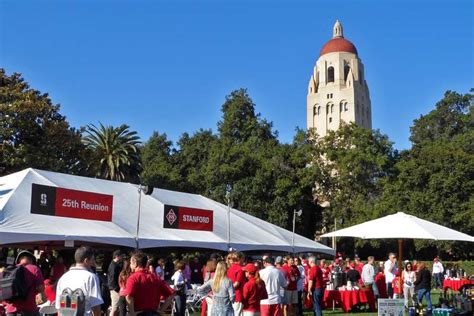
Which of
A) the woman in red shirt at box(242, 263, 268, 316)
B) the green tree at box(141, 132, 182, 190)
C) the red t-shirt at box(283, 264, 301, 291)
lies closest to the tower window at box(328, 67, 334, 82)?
the green tree at box(141, 132, 182, 190)

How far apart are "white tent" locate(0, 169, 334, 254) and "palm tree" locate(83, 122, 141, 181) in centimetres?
2414

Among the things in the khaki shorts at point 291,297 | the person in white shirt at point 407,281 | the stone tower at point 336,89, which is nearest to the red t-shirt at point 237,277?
the khaki shorts at point 291,297

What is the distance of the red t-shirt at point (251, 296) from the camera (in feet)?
28.1

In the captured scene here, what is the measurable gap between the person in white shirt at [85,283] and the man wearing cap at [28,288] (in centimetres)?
121

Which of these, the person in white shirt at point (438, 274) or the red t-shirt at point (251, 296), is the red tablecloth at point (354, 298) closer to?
the red t-shirt at point (251, 296)

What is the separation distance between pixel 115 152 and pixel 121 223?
99.1 feet

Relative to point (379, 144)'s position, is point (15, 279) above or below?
below

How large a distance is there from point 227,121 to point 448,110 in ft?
70.8

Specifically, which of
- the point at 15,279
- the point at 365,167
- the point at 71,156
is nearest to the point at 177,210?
the point at 15,279

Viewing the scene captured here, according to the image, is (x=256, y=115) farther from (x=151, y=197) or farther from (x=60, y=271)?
(x=60, y=271)

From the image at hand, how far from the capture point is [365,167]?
46.3 meters

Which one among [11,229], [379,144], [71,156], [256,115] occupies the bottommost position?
[11,229]

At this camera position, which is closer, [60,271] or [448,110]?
[60,271]

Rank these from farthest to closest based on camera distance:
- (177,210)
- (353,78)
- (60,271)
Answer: (353,78), (177,210), (60,271)
